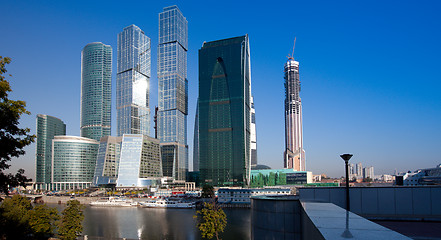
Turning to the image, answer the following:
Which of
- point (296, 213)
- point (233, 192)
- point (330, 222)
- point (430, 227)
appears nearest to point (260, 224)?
point (296, 213)

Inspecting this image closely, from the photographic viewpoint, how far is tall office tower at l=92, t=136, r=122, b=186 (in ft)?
614

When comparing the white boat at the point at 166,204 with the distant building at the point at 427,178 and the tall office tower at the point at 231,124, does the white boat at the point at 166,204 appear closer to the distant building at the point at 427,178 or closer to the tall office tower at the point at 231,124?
the tall office tower at the point at 231,124

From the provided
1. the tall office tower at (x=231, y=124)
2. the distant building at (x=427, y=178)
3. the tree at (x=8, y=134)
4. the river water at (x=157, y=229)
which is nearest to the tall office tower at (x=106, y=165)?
the tall office tower at (x=231, y=124)

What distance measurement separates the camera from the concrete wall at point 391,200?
18312mm

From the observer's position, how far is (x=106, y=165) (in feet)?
629

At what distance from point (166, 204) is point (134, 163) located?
66568 mm

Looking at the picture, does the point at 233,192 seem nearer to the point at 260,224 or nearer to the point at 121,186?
the point at 121,186

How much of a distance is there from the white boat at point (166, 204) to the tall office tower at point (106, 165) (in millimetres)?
70575

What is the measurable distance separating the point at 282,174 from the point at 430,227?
187378 millimetres

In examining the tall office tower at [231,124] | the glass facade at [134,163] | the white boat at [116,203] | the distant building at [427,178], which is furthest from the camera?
the tall office tower at [231,124]

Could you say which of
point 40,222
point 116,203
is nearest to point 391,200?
point 40,222

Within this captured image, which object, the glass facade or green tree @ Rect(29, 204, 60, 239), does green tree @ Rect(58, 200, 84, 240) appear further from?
the glass facade

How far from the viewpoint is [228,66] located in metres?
198

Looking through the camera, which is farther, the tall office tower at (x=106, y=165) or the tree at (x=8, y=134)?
the tall office tower at (x=106, y=165)
